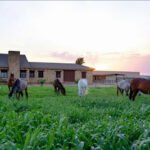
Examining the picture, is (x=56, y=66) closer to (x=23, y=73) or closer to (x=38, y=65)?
(x=38, y=65)

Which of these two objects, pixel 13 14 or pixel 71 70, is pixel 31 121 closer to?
pixel 13 14

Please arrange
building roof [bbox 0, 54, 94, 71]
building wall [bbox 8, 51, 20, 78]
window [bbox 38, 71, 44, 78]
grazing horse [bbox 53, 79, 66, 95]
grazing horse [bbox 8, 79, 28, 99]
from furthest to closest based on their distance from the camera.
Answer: window [bbox 38, 71, 44, 78], building roof [bbox 0, 54, 94, 71], building wall [bbox 8, 51, 20, 78], grazing horse [bbox 53, 79, 66, 95], grazing horse [bbox 8, 79, 28, 99]

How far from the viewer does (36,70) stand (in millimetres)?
47188

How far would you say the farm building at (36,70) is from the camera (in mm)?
44844

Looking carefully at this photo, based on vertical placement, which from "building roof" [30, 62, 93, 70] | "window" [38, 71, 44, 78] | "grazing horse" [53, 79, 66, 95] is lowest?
"grazing horse" [53, 79, 66, 95]

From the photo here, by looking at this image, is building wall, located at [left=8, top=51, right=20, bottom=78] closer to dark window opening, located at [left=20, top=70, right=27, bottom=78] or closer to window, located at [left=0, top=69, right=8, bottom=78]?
window, located at [left=0, top=69, right=8, bottom=78]

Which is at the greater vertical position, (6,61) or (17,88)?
(6,61)

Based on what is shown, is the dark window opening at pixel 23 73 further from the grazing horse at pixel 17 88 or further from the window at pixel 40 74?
the grazing horse at pixel 17 88

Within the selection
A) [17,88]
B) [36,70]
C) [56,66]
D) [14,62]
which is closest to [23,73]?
[36,70]

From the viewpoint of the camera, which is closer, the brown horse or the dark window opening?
the brown horse

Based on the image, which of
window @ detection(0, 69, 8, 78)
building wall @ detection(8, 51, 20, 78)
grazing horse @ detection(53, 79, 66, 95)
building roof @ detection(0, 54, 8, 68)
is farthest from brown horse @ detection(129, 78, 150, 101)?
window @ detection(0, 69, 8, 78)

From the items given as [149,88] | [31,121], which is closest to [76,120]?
[31,121]

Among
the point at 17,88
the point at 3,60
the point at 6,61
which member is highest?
the point at 3,60

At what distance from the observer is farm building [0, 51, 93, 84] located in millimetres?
44844
